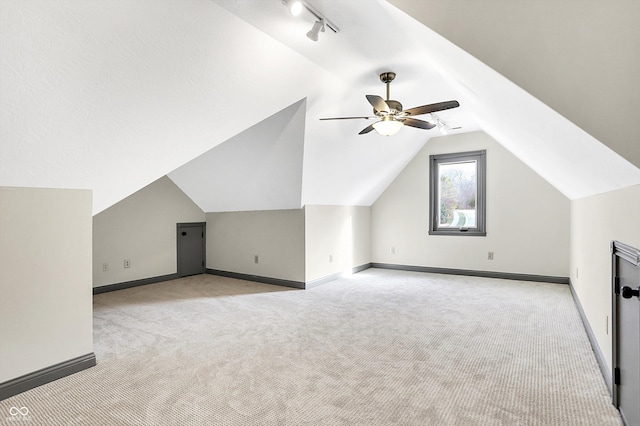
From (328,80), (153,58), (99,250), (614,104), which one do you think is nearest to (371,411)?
(614,104)

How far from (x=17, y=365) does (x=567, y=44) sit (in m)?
3.61

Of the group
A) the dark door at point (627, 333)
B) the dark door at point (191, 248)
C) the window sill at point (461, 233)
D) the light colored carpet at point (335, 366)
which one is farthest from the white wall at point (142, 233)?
the dark door at point (627, 333)

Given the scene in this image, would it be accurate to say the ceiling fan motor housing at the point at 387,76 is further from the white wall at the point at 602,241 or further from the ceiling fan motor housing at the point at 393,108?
the white wall at the point at 602,241

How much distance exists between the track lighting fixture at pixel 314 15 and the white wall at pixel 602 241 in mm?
2048

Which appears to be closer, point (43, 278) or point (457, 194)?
point (43, 278)

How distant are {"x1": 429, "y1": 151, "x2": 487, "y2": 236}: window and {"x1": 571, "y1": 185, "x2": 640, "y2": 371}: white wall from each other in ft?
7.76

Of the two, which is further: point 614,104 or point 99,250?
point 99,250

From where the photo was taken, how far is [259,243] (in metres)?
5.74

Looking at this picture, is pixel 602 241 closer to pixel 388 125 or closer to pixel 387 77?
pixel 388 125

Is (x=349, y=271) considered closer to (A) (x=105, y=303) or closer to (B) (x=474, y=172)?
(B) (x=474, y=172)

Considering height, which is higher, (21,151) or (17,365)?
(21,151)

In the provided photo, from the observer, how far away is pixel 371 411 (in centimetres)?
198

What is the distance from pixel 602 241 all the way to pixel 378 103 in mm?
2094

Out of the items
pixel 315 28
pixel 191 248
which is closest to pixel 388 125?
pixel 315 28
